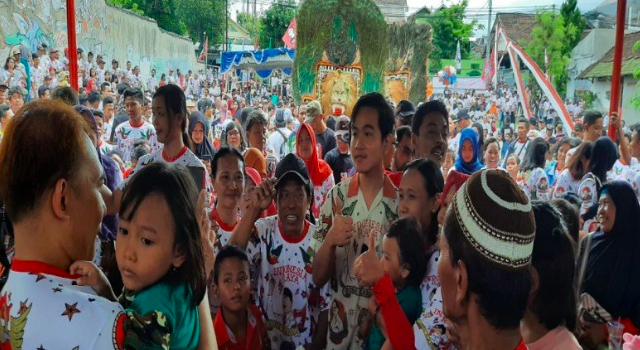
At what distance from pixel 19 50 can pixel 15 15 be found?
973 mm

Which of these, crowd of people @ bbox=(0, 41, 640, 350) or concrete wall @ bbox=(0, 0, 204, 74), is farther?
concrete wall @ bbox=(0, 0, 204, 74)

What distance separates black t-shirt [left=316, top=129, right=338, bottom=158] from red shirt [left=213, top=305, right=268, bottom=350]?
3529mm

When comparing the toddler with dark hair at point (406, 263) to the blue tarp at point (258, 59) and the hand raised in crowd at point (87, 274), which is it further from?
the blue tarp at point (258, 59)

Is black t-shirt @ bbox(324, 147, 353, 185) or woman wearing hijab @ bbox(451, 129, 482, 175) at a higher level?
→ woman wearing hijab @ bbox(451, 129, 482, 175)

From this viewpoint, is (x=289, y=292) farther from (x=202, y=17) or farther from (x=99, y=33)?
(x=202, y=17)

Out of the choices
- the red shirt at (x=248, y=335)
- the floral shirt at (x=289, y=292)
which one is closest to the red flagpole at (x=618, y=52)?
the floral shirt at (x=289, y=292)

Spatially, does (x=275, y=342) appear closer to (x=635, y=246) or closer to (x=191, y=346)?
(x=191, y=346)

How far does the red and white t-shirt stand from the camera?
128cm

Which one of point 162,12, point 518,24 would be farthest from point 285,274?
point 518,24

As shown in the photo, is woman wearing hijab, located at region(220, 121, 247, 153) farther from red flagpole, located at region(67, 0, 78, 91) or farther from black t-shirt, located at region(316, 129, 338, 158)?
red flagpole, located at region(67, 0, 78, 91)

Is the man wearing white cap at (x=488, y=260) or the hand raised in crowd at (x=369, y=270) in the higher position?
the man wearing white cap at (x=488, y=260)

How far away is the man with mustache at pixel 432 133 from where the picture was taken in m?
3.34

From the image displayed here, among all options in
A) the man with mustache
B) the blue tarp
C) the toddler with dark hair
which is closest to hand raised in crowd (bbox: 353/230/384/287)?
the toddler with dark hair

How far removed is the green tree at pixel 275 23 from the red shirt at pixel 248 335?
38.3 meters
